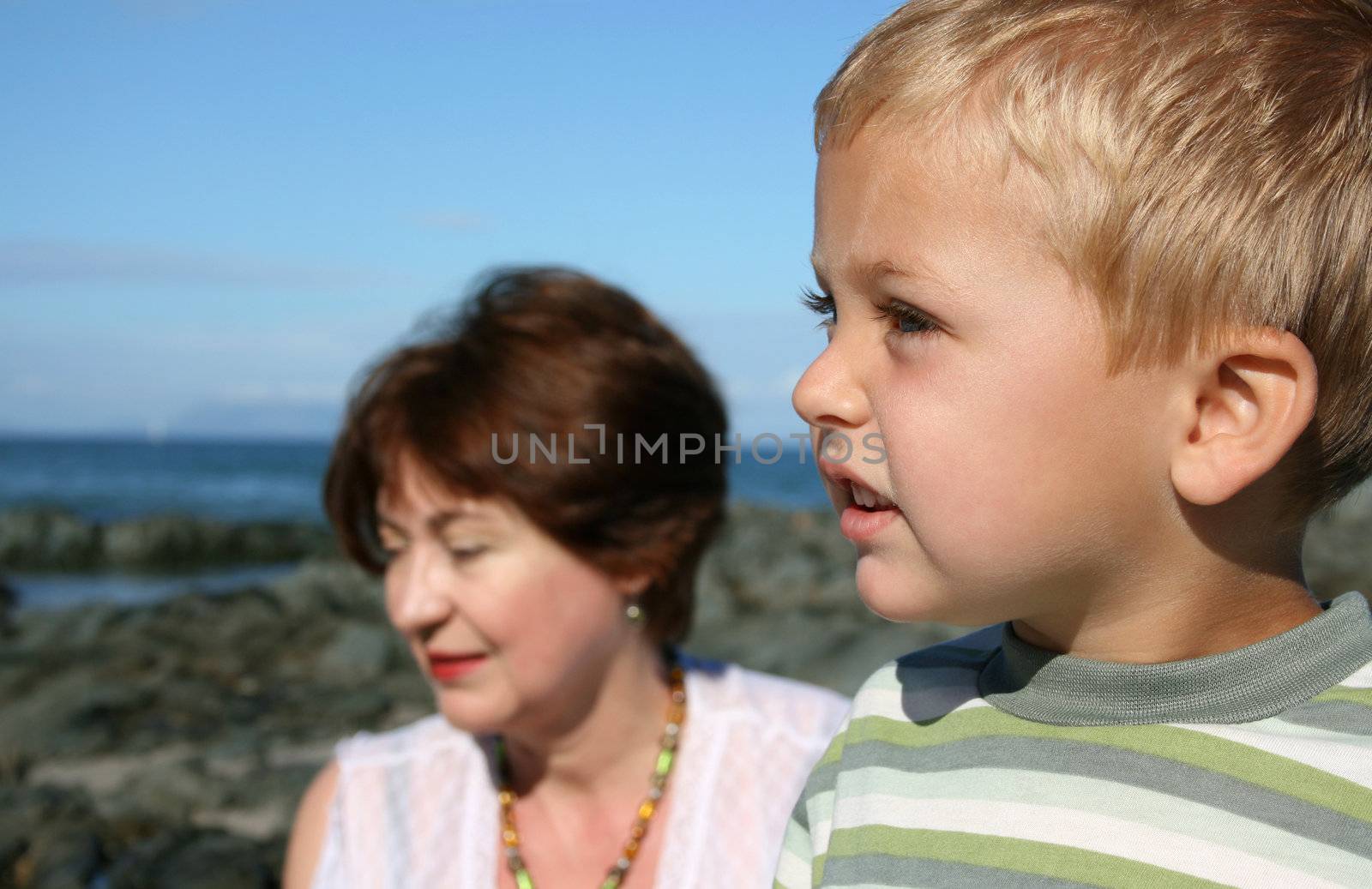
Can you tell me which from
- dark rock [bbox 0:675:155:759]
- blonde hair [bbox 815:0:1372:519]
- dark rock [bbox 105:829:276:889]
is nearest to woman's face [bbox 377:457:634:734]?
blonde hair [bbox 815:0:1372:519]

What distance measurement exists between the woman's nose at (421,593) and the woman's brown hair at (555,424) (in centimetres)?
18

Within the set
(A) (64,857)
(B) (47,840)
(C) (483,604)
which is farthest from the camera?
(B) (47,840)

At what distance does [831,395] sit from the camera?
4.21 ft

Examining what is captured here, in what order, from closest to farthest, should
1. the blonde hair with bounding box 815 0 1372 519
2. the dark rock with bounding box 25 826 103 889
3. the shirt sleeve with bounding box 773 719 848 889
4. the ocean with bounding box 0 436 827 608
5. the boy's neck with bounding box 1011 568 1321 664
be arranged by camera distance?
1. the blonde hair with bounding box 815 0 1372 519
2. the boy's neck with bounding box 1011 568 1321 664
3. the shirt sleeve with bounding box 773 719 848 889
4. the dark rock with bounding box 25 826 103 889
5. the ocean with bounding box 0 436 827 608

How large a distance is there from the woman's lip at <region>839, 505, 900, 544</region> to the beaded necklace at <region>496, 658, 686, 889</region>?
5.07 feet

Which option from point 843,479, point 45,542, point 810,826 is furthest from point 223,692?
point 45,542

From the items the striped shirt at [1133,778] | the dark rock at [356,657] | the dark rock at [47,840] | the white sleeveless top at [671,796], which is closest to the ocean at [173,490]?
the dark rock at [356,657]

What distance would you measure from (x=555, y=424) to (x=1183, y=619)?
5.27 feet

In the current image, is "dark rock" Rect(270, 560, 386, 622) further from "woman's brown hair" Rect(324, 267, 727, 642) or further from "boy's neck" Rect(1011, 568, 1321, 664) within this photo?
"boy's neck" Rect(1011, 568, 1321, 664)

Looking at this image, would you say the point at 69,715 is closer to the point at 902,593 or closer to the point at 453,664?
the point at 453,664

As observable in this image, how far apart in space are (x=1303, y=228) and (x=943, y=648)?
2.17 feet

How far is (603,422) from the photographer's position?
8.79 feet

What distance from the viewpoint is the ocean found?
1683 centimetres

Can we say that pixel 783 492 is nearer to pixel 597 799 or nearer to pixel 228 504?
pixel 228 504
